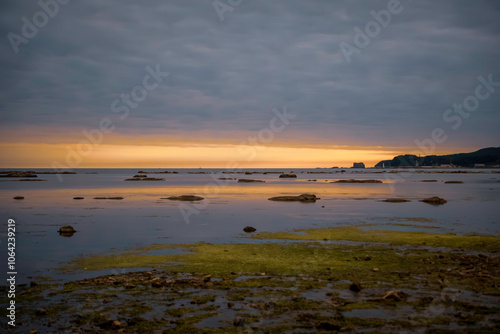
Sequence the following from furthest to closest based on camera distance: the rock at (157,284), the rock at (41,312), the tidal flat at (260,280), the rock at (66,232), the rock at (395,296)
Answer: the rock at (66,232)
the rock at (157,284)
the rock at (395,296)
the rock at (41,312)
the tidal flat at (260,280)

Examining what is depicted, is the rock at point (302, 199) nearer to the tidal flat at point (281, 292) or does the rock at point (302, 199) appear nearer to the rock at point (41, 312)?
the tidal flat at point (281, 292)

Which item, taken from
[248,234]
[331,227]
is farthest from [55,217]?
[331,227]

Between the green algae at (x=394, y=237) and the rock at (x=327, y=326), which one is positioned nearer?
the rock at (x=327, y=326)

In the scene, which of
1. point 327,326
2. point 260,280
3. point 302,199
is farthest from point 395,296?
point 302,199

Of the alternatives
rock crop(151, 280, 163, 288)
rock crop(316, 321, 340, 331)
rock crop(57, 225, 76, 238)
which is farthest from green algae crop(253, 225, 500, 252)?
rock crop(316, 321, 340, 331)

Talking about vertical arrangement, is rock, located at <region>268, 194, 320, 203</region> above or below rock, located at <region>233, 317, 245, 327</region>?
below

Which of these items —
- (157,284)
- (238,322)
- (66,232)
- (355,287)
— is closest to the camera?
(238,322)

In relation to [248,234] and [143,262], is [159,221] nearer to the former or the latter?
[248,234]

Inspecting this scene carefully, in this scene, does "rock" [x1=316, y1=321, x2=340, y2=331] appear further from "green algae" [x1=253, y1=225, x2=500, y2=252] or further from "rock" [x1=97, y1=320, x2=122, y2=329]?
"green algae" [x1=253, y1=225, x2=500, y2=252]

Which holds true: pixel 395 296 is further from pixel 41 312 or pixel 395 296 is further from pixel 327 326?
pixel 41 312

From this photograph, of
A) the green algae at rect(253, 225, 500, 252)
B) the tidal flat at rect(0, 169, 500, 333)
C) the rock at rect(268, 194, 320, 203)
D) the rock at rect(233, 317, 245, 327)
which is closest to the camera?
the rock at rect(233, 317, 245, 327)

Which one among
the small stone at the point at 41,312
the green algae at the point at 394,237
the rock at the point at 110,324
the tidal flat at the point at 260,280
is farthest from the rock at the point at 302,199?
the rock at the point at 110,324

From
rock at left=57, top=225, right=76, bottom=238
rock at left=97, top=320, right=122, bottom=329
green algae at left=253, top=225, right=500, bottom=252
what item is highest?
rock at left=97, top=320, right=122, bottom=329

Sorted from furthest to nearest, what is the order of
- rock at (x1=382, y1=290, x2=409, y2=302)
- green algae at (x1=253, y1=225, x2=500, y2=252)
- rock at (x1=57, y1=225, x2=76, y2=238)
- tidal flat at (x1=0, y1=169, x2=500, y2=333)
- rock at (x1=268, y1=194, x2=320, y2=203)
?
rock at (x1=268, y1=194, x2=320, y2=203), rock at (x1=57, y1=225, x2=76, y2=238), green algae at (x1=253, y1=225, x2=500, y2=252), rock at (x1=382, y1=290, x2=409, y2=302), tidal flat at (x1=0, y1=169, x2=500, y2=333)
